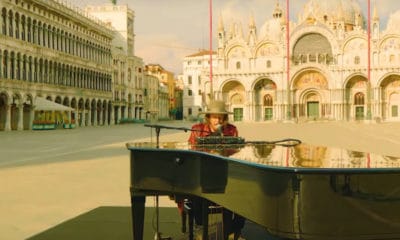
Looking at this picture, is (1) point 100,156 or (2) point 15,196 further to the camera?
(1) point 100,156

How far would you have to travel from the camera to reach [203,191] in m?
4.23

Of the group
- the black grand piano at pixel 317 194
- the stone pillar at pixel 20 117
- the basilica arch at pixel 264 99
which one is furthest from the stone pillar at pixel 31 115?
the black grand piano at pixel 317 194

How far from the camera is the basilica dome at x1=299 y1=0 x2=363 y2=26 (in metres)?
78.7

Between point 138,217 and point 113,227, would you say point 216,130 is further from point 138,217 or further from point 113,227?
point 113,227

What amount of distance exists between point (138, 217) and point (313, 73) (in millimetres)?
68376

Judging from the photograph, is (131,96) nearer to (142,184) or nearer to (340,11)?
(340,11)

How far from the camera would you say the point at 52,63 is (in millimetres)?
51125

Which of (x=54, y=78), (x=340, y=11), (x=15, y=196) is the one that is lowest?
(x=15, y=196)

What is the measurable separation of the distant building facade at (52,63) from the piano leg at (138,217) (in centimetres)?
3893

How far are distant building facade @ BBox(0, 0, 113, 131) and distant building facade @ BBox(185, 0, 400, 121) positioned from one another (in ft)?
59.6

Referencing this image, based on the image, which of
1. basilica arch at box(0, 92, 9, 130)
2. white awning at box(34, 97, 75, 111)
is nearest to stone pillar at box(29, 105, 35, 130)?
white awning at box(34, 97, 75, 111)

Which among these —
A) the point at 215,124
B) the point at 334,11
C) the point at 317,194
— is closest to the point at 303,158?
the point at 317,194

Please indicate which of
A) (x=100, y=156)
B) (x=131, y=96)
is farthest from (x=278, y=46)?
(x=100, y=156)

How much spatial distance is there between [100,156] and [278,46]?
6031 centimetres
